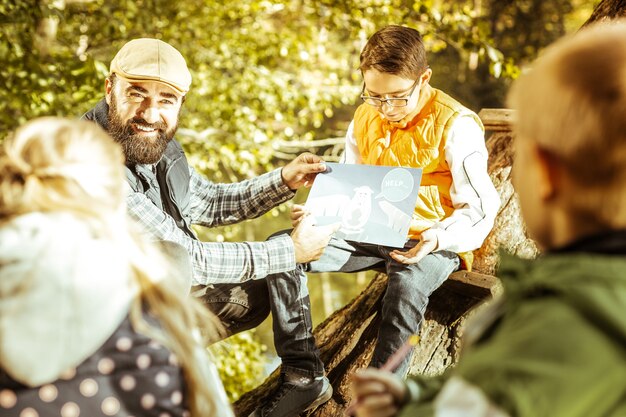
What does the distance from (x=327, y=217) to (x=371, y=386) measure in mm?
1369

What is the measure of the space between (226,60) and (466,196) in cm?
397

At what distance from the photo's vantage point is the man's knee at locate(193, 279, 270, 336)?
111 inches

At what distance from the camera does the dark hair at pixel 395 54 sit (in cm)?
267

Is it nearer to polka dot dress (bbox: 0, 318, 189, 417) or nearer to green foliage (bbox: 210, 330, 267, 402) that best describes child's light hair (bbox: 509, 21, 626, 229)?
polka dot dress (bbox: 0, 318, 189, 417)

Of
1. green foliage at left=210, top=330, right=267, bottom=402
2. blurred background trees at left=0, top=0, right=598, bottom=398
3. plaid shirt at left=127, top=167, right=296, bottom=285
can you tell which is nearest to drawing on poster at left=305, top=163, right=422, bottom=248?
plaid shirt at left=127, top=167, right=296, bottom=285

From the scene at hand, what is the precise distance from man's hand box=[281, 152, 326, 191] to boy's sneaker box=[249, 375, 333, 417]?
82 cm

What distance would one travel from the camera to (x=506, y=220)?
10.3 ft

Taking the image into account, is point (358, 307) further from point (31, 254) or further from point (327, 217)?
point (31, 254)

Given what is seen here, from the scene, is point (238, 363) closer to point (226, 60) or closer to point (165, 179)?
point (165, 179)

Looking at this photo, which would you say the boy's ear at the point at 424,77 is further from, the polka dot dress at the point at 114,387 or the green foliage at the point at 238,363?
the green foliage at the point at 238,363

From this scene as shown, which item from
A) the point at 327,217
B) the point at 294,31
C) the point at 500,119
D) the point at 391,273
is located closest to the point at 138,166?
the point at 327,217

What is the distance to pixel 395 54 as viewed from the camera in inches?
105

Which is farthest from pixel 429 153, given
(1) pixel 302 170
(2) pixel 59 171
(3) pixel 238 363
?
(3) pixel 238 363

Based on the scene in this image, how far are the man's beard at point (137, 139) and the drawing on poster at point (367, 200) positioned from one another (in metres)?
0.65
